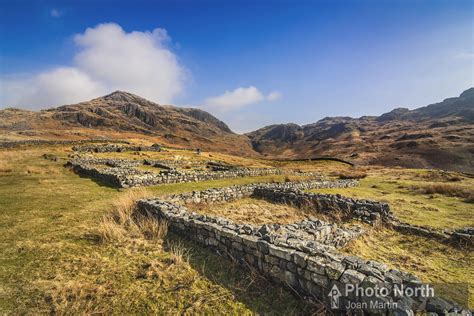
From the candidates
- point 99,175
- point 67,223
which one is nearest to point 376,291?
point 67,223

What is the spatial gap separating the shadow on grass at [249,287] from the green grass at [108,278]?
0.08 ft

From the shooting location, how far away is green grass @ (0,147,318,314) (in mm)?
5766

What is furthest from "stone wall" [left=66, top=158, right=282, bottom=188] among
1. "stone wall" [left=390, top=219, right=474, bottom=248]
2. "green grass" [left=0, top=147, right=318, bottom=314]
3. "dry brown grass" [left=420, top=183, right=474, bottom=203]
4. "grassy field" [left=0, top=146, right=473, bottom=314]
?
"dry brown grass" [left=420, top=183, right=474, bottom=203]

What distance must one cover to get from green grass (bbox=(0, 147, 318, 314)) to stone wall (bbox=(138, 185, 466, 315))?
1.28 feet

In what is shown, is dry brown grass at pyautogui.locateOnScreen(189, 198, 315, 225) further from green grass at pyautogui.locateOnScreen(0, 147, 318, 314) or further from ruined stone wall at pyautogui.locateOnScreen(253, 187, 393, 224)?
green grass at pyautogui.locateOnScreen(0, 147, 318, 314)

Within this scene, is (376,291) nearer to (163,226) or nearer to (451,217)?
(163,226)

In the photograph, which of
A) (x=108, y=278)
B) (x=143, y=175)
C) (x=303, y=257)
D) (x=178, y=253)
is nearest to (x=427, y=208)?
(x=303, y=257)

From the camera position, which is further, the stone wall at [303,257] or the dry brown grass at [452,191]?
the dry brown grass at [452,191]

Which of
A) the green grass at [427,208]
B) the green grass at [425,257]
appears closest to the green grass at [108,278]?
the green grass at [425,257]

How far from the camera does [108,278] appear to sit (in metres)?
6.79

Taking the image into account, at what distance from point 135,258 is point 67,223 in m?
4.93

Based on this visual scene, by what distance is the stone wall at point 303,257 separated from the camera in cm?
521

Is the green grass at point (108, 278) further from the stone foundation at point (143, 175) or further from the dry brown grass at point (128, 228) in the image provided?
the stone foundation at point (143, 175)

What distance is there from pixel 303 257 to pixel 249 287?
1698 mm
